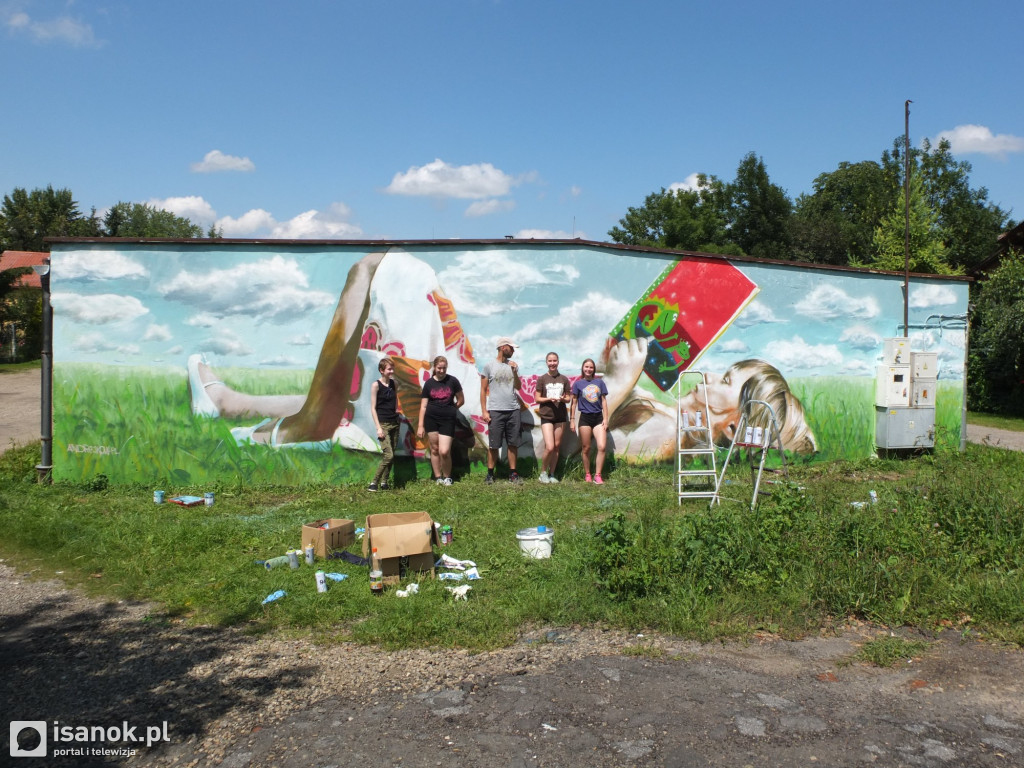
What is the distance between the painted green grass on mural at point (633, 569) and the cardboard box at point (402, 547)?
23 cm

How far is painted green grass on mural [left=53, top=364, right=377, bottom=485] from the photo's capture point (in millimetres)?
10555

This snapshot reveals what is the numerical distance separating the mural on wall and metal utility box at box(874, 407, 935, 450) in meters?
2.07

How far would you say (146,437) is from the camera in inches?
417

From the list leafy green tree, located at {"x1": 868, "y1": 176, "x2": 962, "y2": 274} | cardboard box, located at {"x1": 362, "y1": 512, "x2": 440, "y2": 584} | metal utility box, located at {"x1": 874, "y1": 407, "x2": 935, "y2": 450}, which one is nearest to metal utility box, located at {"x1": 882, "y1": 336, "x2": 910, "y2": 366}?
Result: metal utility box, located at {"x1": 874, "y1": 407, "x2": 935, "y2": 450}

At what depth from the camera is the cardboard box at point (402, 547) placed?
20.5ft

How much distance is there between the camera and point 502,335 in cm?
1105

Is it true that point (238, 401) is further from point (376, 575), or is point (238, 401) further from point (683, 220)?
point (683, 220)

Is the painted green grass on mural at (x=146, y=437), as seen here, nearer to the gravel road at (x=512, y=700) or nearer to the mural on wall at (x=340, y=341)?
the mural on wall at (x=340, y=341)

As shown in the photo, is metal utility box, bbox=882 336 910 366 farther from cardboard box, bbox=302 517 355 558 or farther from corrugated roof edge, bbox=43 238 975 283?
cardboard box, bbox=302 517 355 558

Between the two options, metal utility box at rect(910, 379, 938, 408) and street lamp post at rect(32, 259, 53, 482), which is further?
metal utility box at rect(910, 379, 938, 408)

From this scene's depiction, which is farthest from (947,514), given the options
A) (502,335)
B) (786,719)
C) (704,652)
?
(502,335)

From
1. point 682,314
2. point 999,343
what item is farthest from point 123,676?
point 999,343

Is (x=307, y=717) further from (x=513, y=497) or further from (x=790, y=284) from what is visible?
(x=790, y=284)

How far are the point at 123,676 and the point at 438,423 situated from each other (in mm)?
5936
